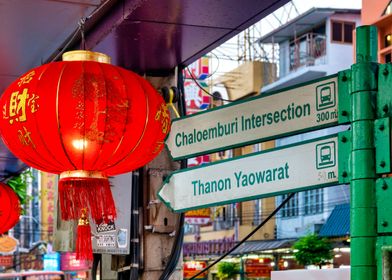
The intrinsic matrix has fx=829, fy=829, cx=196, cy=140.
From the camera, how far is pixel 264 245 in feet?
81.5

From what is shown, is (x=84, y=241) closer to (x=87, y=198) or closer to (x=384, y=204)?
(x=87, y=198)

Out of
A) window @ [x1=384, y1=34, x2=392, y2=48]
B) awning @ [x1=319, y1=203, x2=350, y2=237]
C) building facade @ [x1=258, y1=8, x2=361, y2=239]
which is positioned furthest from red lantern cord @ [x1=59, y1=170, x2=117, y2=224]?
building facade @ [x1=258, y1=8, x2=361, y2=239]

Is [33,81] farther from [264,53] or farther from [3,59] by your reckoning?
[264,53]

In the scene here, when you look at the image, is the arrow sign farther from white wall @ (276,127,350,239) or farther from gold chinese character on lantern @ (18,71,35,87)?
white wall @ (276,127,350,239)

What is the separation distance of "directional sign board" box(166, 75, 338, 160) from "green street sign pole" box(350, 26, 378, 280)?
0.23 m

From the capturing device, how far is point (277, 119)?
11.4 ft

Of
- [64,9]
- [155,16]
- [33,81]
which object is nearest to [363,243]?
[33,81]

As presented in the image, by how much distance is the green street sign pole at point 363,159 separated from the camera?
9.00 ft

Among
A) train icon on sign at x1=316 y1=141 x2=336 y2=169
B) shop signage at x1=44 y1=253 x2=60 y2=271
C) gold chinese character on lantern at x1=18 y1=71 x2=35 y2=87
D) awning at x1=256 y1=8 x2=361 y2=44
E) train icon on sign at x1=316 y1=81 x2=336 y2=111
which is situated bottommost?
shop signage at x1=44 y1=253 x2=60 y2=271

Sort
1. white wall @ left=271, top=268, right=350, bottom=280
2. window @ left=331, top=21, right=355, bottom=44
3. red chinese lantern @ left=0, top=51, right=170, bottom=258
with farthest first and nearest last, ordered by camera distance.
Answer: window @ left=331, top=21, right=355, bottom=44 < red chinese lantern @ left=0, top=51, right=170, bottom=258 < white wall @ left=271, top=268, right=350, bottom=280

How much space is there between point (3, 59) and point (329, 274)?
10.5ft

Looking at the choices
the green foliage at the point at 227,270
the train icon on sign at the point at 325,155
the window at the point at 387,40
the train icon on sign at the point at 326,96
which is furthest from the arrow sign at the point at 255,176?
the green foliage at the point at 227,270

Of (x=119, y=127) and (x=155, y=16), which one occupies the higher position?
(x=155, y=16)

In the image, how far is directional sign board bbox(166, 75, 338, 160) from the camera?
3.22 meters
